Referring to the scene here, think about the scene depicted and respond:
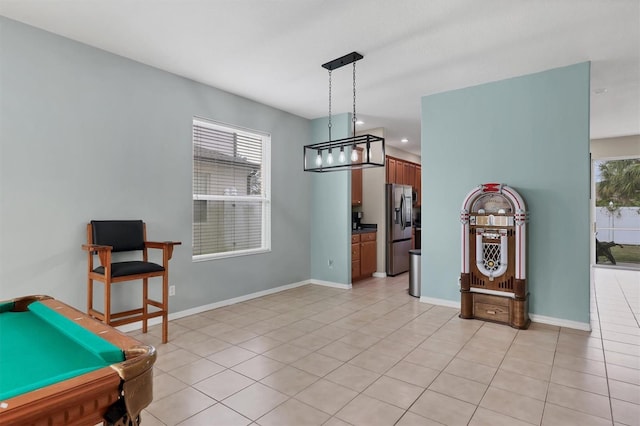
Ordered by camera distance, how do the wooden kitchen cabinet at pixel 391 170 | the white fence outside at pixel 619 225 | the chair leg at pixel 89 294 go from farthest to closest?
the white fence outside at pixel 619 225 < the wooden kitchen cabinet at pixel 391 170 < the chair leg at pixel 89 294

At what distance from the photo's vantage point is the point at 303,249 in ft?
18.7

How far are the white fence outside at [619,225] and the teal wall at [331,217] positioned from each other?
6.01 meters

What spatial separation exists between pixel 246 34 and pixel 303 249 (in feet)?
11.3

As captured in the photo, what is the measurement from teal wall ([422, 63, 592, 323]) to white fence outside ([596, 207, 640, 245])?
5177mm

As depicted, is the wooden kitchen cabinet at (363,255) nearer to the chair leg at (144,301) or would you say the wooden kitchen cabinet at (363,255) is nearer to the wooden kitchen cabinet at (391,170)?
the wooden kitchen cabinet at (391,170)

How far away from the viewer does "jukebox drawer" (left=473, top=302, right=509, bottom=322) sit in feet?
12.2

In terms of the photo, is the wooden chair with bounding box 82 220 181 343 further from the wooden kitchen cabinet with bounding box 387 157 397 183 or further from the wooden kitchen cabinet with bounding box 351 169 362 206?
the wooden kitchen cabinet with bounding box 387 157 397 183

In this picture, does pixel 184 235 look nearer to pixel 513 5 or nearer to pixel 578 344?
pixel 513 5

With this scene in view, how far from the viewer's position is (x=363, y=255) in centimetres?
614

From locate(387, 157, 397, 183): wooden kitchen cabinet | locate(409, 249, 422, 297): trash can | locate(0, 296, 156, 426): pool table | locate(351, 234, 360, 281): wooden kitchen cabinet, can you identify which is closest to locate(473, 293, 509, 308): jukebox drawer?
locate(409, 249, 422, 297): trash can

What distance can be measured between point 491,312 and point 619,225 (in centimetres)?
575

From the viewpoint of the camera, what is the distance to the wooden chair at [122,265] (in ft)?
9.69

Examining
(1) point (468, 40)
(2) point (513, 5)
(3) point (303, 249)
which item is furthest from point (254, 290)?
(2) point (513, 5)

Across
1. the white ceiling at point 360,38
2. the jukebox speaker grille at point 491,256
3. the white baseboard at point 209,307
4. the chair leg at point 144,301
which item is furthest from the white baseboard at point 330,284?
the white ceiling at point 360,38
